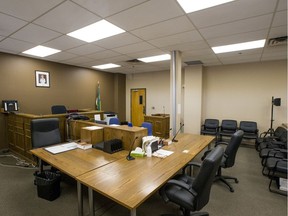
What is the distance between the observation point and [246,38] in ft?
10.9

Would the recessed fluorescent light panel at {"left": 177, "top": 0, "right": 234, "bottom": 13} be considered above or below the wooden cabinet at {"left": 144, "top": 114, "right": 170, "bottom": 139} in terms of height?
above

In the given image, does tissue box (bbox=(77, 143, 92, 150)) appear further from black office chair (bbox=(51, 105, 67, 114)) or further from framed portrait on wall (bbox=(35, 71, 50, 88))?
framed portrait on wall (bbox=(35, 71, 50, 88))

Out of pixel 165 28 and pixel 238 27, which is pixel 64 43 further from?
pixel 238 27

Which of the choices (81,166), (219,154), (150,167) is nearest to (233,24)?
(219,154)

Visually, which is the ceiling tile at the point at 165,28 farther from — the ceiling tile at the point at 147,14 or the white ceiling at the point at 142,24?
the ceiling tile at the point at 147,14

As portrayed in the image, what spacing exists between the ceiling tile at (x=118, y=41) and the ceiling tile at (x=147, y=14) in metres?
0.44

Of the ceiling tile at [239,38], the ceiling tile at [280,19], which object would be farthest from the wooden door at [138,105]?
the ceiling tile at [280,19]

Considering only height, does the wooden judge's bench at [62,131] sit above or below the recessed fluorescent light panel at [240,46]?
below

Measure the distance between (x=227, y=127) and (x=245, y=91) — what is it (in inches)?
52.6

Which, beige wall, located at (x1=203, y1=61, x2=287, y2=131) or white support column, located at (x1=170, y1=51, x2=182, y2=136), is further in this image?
beige wall, located at (x1=203, y1=61, x2=287, y2=131)

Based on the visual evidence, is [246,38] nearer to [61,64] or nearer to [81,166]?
[81,166]

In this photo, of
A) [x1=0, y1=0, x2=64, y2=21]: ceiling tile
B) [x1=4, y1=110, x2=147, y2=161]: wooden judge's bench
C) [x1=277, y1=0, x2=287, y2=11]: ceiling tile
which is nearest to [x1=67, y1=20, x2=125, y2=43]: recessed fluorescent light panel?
[x1=0, y1=0, x2=64, y2=21]: ceiling tile

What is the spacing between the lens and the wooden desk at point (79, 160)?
1.87 m

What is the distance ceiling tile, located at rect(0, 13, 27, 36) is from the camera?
2527mm
